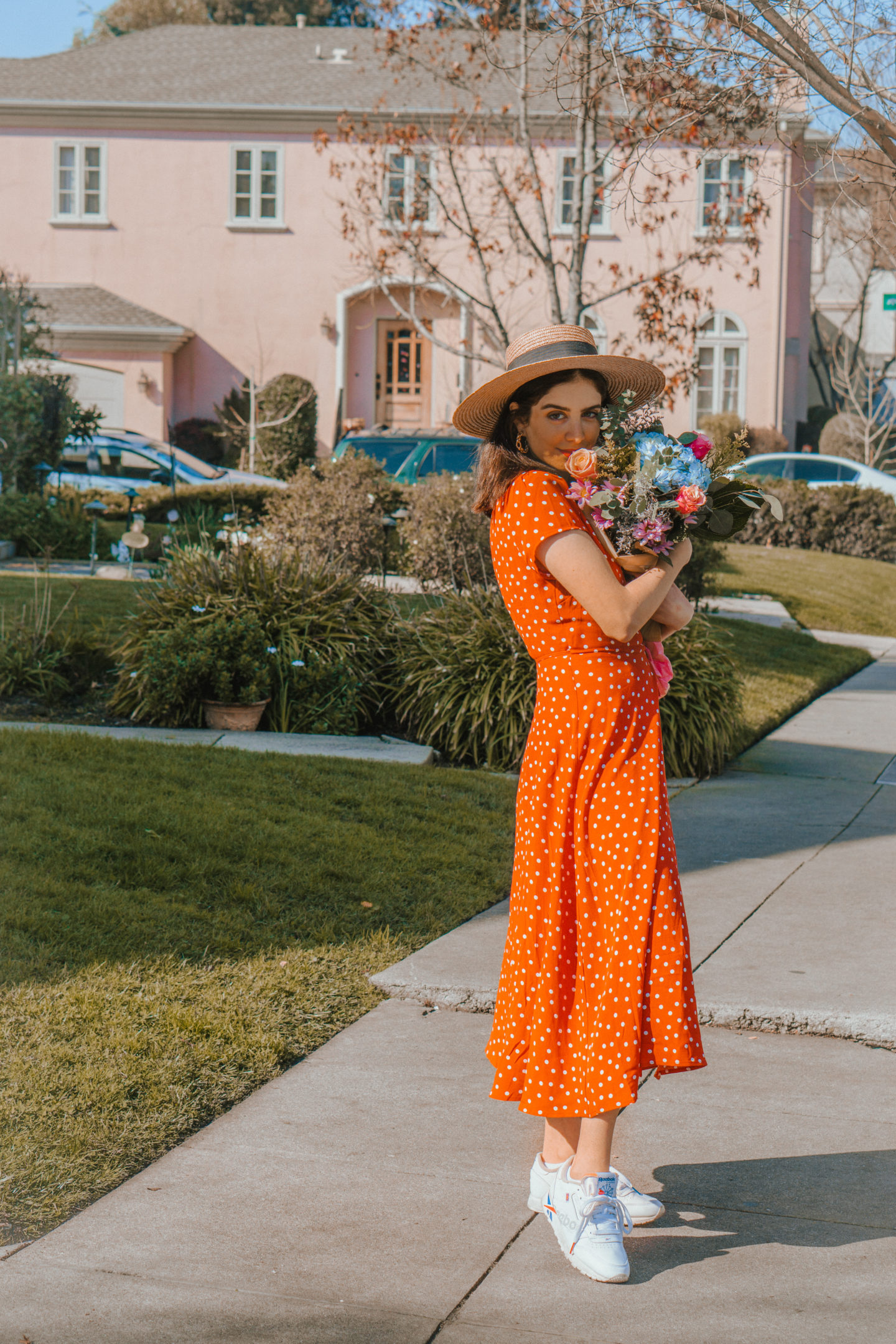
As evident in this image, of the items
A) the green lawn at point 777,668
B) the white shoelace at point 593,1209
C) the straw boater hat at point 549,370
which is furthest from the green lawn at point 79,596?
the white shoelace at point 593,1209

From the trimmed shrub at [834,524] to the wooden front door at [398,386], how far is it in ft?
29.5

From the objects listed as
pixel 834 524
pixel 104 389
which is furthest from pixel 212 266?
pixel 834 524

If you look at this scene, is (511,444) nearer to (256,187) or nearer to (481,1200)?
(481,1200)

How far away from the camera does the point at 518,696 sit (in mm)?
8188

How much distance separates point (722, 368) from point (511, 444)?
2689 centimetres

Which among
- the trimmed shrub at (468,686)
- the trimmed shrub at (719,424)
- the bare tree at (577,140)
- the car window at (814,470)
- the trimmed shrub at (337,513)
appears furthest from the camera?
the trimmed shrub at (719,424)

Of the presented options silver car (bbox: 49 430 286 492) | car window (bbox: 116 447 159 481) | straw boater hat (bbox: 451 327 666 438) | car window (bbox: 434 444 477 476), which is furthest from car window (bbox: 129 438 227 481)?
straw boater hat (bbox: 451 327 666 438)

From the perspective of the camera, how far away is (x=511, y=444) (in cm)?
332

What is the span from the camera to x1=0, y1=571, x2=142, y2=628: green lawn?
10016 millimetres

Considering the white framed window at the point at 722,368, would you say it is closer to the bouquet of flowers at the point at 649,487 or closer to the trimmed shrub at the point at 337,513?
the trimmed shrub at the point at 337,513

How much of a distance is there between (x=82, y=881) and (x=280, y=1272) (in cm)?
254

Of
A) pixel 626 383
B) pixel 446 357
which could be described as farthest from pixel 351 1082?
pixel 446 357

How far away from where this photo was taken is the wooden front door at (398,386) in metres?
28.6

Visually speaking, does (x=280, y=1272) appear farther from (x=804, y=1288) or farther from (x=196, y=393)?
(x=196, y=393)
